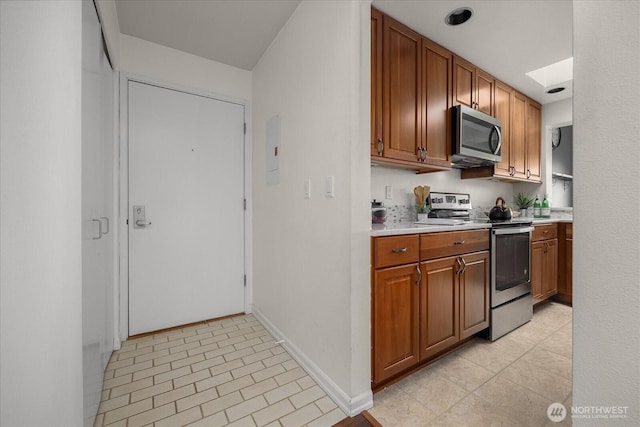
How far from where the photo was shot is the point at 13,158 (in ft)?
2.03

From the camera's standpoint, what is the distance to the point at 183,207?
235 cm

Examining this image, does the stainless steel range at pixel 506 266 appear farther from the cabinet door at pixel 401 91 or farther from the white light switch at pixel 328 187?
the white light switch at pixel 328 187

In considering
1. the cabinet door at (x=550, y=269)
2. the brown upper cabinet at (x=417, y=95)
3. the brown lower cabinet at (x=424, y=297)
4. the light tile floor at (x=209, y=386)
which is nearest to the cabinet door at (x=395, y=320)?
the brown lower cabinet at (x=424, y=297)

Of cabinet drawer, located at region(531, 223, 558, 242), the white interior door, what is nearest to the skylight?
cabinet drawer, located at region(531, 223, 558, 242)

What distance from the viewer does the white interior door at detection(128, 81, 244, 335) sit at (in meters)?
2.18

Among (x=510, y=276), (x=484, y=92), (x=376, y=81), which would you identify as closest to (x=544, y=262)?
(x=510, y=276)

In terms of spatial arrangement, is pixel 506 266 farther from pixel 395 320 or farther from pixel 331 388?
pixel 331 388

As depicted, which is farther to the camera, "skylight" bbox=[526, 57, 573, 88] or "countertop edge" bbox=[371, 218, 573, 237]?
"skylight" bbox=[526, 57, 573, 88]

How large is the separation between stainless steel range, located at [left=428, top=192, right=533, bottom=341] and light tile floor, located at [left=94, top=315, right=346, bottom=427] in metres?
1.51

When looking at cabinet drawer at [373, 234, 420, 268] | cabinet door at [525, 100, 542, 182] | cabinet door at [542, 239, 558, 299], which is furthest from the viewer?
cabinet door at [525, 100, 542, 182]

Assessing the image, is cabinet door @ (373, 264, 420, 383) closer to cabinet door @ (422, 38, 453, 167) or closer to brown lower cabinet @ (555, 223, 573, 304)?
cabinet door @ (422, 38, 453, 167)

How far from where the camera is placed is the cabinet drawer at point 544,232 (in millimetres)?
2606

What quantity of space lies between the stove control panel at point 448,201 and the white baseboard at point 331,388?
5.32ft

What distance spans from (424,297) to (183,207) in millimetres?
2043
